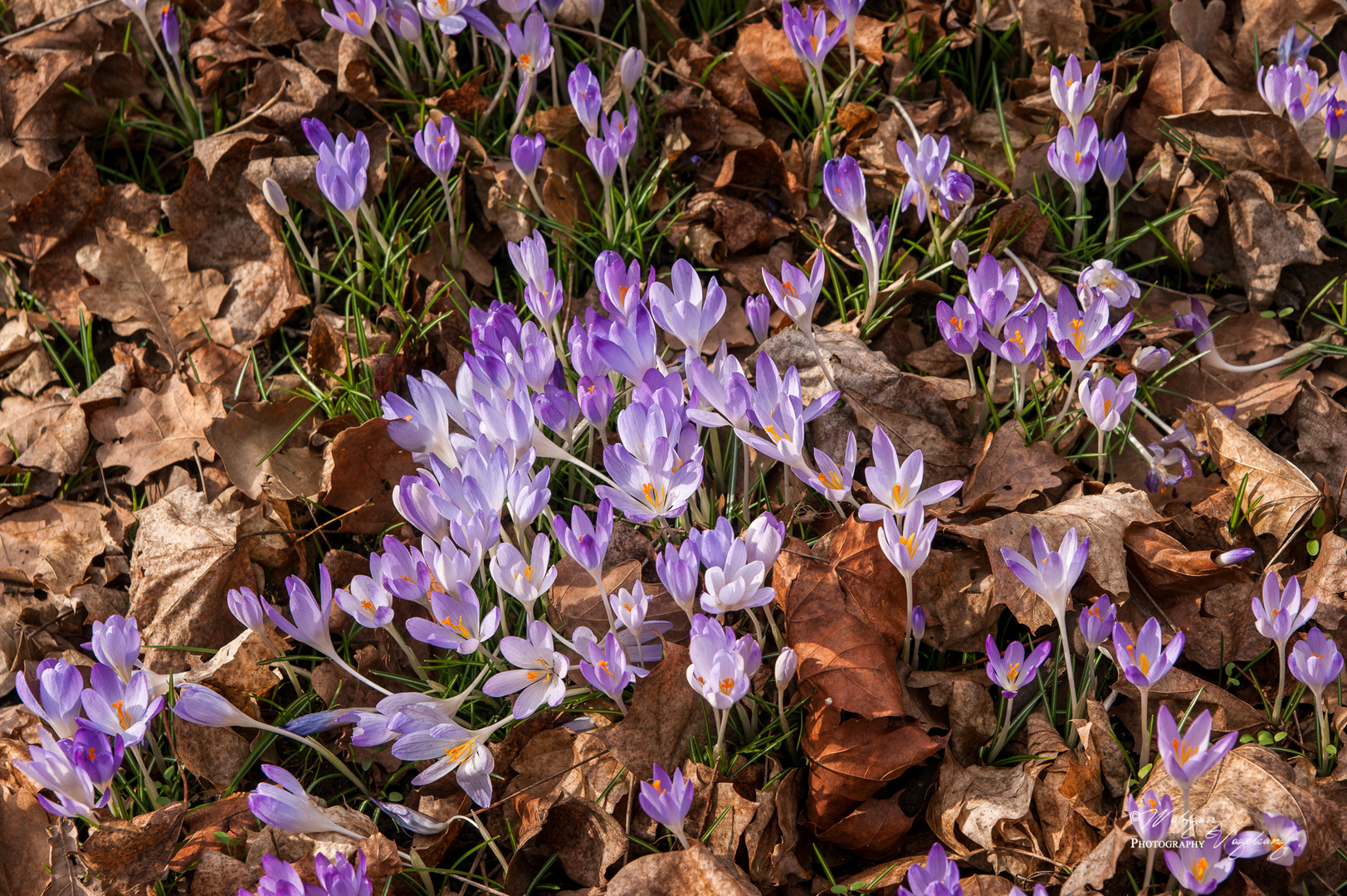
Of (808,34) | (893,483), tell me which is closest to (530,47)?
(808,34)

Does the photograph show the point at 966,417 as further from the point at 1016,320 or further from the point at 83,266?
the point at 83,266

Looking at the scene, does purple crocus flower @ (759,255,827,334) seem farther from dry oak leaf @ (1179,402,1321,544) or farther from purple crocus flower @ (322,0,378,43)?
purple crocus flower @ (322,0,378,43)

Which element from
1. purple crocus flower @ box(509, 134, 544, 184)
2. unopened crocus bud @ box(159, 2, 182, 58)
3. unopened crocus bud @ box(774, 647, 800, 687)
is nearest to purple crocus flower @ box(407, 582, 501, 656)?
unopened crocus bud @ box(774, 647, 800, 687)

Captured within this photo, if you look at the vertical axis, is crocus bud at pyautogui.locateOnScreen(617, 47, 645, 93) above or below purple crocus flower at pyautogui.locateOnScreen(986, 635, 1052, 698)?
above

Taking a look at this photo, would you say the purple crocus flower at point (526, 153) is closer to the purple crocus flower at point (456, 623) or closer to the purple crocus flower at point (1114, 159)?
the purple crocus flower at point (456, 623)

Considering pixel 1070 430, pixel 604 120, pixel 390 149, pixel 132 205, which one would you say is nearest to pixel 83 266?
pixel 132 205

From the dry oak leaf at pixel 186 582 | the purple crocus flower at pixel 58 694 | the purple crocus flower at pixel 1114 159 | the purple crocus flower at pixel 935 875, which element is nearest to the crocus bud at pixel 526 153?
the dry oak leaf at pixel 186 582

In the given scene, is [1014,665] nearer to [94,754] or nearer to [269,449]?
[94,754]
